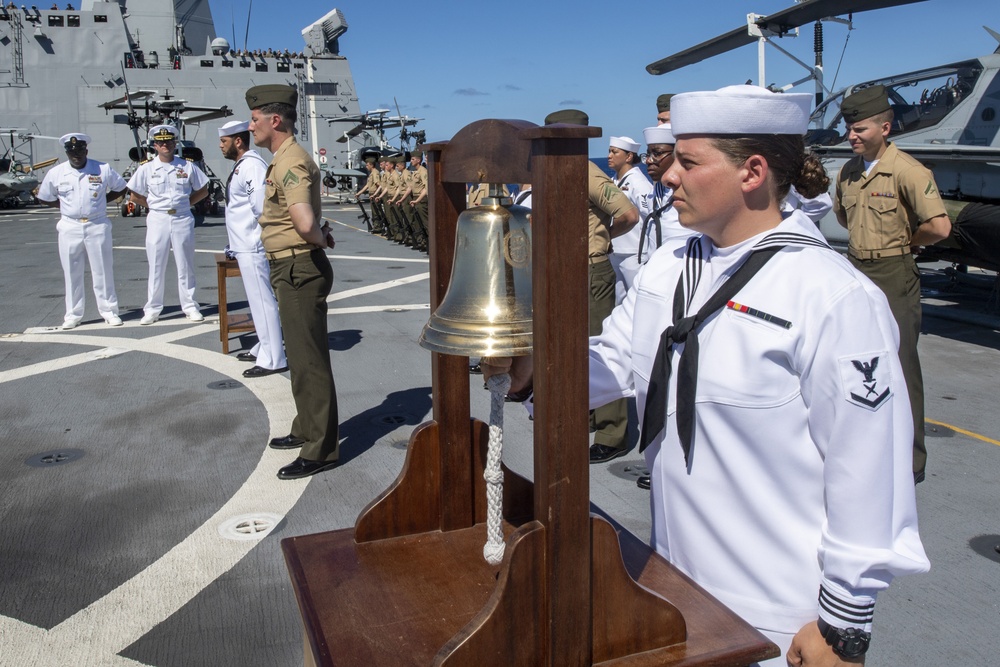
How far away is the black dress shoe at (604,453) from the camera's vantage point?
185 inches

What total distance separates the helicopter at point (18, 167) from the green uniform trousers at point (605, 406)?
25514 millimetres

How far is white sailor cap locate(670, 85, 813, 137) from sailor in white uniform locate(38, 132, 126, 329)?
8063 mm

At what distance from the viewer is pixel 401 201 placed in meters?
17.2

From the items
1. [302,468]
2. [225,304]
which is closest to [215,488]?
[302,468]

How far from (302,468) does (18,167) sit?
32788mm

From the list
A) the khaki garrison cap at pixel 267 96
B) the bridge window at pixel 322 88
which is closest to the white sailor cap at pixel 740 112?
the khaki garrison cap at pixel 267 96

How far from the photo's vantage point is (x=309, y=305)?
447 cm

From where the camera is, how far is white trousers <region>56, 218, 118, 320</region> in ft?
27.7

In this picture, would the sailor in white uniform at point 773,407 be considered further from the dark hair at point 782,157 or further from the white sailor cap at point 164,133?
the white sailor cap at point 164,133

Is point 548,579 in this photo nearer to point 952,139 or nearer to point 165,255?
point 165,255

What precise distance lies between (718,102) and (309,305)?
3244 millimetres

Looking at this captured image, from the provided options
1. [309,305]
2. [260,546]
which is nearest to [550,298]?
[260,546]

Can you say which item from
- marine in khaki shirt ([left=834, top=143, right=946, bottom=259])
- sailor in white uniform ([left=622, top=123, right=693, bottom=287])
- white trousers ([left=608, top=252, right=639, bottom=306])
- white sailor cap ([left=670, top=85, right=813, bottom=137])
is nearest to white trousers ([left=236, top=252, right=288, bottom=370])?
white trousers ([left=608, top=252, right=639, bottom=306])

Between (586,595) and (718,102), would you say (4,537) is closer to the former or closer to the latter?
(586,595)
